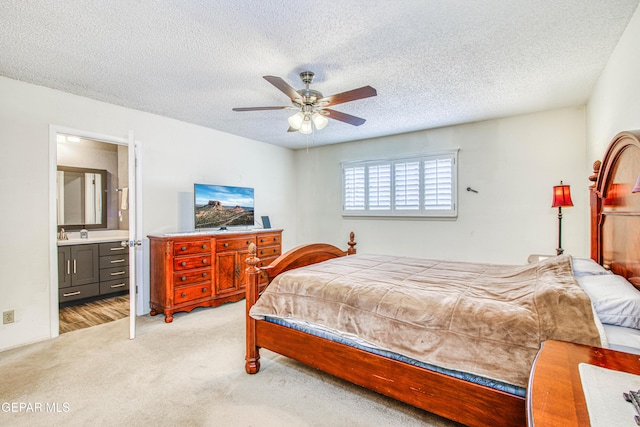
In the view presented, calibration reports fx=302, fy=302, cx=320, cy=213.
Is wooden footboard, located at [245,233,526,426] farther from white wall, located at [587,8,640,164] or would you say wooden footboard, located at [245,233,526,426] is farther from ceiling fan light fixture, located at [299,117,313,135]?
white wall, located at [587,8,640,164]

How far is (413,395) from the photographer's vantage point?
1704mm

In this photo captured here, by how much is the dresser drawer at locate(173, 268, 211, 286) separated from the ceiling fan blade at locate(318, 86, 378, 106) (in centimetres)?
254

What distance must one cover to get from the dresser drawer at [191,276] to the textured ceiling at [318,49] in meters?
2.00

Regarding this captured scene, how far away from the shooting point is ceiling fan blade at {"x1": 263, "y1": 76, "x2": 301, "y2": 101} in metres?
2.13

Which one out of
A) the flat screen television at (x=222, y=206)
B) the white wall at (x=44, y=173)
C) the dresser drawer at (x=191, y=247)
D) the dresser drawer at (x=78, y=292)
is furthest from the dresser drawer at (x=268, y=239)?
the dresser drawer at (x=78, y=292)

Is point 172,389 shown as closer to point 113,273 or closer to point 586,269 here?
point 586,269

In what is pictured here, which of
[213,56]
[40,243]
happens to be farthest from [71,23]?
[40,243]

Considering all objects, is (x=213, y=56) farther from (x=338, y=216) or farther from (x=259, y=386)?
(x=338, y=216)

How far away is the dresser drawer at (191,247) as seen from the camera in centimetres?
354

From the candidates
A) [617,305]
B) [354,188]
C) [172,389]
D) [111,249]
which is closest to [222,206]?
[111,249]

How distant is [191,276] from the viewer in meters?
3.68

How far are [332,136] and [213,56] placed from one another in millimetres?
2754

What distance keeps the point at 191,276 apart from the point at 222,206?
116 cm

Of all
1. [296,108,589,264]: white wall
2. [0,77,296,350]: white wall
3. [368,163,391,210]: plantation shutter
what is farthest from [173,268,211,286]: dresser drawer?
[368,163,391,210]: plantation shutter
